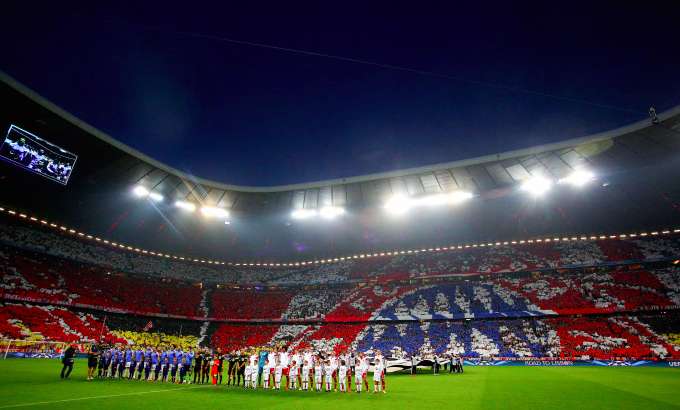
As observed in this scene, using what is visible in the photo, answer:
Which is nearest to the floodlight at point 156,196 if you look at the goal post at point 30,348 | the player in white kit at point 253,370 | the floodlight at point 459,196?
the goal post at point 30,348

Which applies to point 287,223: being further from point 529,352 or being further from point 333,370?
point 333,370

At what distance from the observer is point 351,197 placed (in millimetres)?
43406

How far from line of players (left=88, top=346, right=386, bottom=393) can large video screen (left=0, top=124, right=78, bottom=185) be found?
1827cm

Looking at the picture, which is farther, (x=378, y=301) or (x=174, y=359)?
(x=378, y=301)

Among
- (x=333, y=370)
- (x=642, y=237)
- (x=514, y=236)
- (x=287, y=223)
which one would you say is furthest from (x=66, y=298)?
(x=642, y=237)

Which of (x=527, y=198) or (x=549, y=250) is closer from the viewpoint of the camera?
(x=527, y=198)

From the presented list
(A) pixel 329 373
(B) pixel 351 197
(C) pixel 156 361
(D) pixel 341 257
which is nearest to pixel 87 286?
(C) pixel 156 361

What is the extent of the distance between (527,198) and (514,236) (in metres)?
8.45

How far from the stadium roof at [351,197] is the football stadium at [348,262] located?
0.24 meters

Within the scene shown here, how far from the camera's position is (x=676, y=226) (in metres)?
40.2

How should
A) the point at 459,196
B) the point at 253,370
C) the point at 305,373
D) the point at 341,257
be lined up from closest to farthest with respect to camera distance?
the point at 305,373, the point at 253,370, the point at 459,196, the point at 341,257

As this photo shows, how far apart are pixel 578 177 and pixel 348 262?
33.0 metres

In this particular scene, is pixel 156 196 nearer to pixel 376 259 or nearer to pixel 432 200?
pixel 432 200

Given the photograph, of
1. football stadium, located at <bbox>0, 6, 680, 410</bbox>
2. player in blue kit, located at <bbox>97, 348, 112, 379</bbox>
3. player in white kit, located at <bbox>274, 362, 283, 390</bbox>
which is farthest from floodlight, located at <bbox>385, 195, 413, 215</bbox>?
player in blue kit, located at <bbox>97, 348, 112, 379</bbox>
